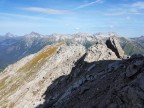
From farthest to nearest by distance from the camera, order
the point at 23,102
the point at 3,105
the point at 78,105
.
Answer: the point at 3,105, the point at 23,102, the point at 78,105

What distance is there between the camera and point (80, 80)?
1961 inches

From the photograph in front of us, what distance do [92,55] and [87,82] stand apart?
1291 centimetres

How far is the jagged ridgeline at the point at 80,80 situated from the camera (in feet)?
102

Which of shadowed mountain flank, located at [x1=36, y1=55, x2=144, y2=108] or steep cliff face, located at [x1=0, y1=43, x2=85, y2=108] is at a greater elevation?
shadowed mountain flank, located at [x1=36, y1=55, x2=144, y2=108]

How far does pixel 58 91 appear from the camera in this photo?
5912 centimetres

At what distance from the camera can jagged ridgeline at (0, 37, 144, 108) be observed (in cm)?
3119

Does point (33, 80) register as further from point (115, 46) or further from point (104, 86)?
point (104, 86)

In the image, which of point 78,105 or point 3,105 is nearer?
point 78,105

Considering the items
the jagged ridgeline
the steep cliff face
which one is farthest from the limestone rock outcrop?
the steep cliff face

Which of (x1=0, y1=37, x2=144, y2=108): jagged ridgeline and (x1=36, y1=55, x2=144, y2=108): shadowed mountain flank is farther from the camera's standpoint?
(x1=0, y1=37, x2=144, y2=108): jagged ridgeline

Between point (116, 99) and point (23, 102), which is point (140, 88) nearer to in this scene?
point (116, 99)

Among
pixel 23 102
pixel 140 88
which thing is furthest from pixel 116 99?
pixel 23 102

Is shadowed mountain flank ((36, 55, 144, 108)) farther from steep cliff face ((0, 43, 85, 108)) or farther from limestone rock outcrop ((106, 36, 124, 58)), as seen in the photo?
limestone rock outcrop ((106, 36, 124, 58))

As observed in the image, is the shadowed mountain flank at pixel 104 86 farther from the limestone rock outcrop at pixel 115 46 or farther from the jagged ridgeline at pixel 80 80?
the limestone rock outcrop at pixel 115 46
